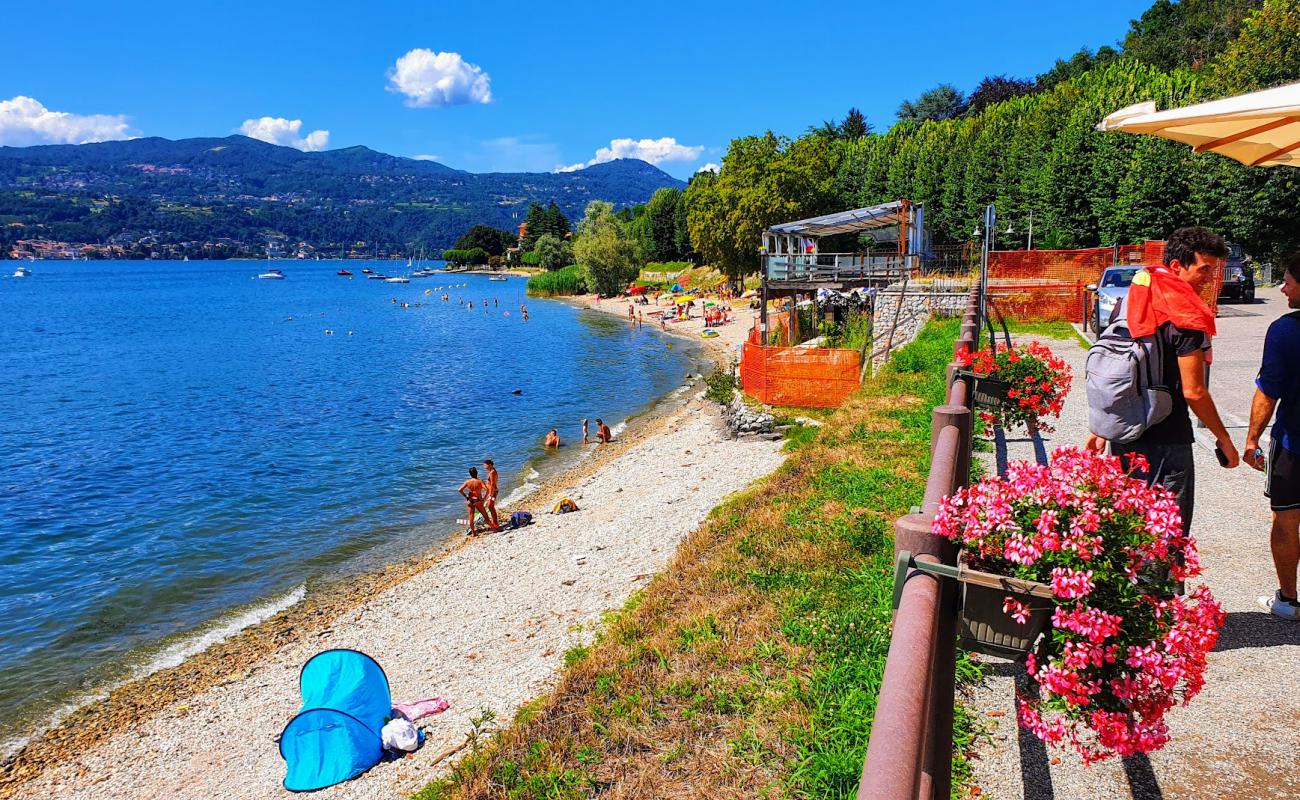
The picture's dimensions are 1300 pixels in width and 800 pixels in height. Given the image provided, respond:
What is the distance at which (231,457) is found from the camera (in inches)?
962

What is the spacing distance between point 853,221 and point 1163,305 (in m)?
26.4

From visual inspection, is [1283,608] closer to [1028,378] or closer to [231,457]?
[1028,378]

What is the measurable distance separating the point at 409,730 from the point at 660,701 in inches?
163

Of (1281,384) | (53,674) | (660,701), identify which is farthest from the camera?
(53,674)

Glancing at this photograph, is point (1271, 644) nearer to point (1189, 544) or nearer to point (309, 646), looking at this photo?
point (1189, 544)

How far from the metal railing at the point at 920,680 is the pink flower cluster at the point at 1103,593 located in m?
0.17

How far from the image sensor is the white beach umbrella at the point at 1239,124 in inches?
148

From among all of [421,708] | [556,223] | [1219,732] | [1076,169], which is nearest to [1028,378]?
[1219,732]

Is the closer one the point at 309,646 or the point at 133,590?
Result: the point at 309,646

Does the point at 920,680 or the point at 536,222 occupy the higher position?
the point at 536,222

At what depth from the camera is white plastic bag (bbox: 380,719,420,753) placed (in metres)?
7.96

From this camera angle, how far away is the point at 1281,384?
4402mm

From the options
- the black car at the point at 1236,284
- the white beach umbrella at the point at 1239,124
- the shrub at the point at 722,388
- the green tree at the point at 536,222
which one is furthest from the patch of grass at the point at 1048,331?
the green tree at the point at 536,222

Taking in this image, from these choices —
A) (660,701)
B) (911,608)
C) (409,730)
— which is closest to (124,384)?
(409,730)
